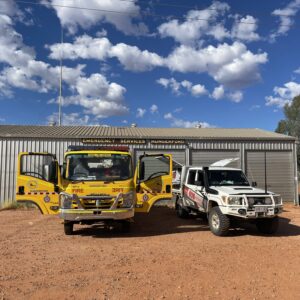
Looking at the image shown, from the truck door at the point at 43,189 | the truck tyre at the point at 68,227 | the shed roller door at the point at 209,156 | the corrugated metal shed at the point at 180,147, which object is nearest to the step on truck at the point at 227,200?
the truck tyre at the point at 68,227

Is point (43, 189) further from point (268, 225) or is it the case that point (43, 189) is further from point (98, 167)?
point (268, 225)

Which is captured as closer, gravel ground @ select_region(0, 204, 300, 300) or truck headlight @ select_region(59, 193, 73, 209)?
gravel ground @ select_region(0, 204, 300, 300)

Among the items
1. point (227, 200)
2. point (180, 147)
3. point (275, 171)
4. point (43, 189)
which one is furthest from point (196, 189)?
point (275, 171)

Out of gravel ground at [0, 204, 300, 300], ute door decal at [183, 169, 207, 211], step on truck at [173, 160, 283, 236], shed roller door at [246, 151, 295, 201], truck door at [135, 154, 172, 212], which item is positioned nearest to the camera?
gravel ground at [0, 204, 300, 300]

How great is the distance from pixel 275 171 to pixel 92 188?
13.9 m

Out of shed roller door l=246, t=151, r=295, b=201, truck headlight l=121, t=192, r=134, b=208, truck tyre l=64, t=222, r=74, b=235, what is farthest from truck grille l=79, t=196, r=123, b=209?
shed roller door l=246, t=151, r=295, b=201

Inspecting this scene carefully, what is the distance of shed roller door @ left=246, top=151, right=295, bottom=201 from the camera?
67.6 ft

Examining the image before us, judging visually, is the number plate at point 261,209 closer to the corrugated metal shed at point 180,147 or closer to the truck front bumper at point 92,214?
the truck front bumper at point 92,214

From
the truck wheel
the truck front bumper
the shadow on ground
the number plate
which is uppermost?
the number plate

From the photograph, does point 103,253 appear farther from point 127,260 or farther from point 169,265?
point 169,265

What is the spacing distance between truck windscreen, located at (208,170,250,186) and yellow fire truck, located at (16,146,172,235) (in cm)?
169

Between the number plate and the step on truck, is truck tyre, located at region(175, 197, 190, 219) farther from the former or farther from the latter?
the number plate

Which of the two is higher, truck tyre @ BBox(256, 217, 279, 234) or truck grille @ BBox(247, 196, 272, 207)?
truck grille @ BBox(247, 196, 272, 207)

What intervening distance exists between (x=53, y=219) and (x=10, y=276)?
7.49m
